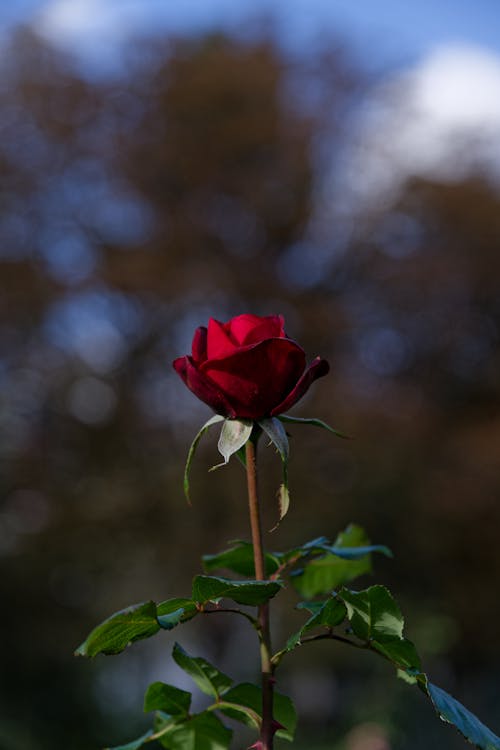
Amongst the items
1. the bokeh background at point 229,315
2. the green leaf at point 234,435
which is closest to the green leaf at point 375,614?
the green leaf at point 234,435

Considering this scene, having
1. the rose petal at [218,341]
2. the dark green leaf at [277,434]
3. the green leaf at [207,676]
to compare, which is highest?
the rose petal at [218,341]

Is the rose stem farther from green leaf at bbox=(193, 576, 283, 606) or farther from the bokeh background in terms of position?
the bokeh background

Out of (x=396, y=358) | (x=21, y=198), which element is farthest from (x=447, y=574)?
(x=21, y=198)

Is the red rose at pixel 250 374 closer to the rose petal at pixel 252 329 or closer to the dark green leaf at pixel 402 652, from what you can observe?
the rose petal at pixel 252 329

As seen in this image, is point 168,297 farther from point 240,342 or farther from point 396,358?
point 240,342

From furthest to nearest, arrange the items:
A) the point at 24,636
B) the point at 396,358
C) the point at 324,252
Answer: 1. the point at 324,252
2. the point at 396,358
3. the point at 24,636

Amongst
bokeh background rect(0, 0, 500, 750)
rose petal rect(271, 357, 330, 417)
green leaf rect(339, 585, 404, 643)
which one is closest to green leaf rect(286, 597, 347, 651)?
green leaf rect(339, 585, 404, 643)
